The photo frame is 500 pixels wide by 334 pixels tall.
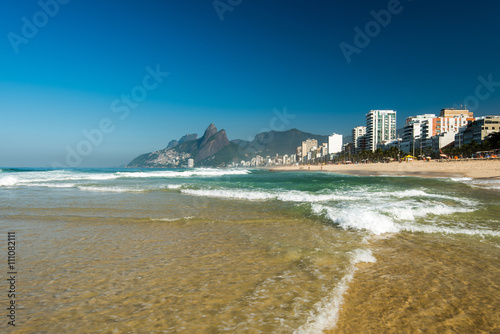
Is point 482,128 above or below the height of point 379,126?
below

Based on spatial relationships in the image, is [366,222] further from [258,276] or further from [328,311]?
[328,311]

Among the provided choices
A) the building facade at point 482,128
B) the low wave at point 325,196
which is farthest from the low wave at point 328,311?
the building facade at point 482,128

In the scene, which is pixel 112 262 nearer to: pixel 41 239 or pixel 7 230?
pixel 41 239

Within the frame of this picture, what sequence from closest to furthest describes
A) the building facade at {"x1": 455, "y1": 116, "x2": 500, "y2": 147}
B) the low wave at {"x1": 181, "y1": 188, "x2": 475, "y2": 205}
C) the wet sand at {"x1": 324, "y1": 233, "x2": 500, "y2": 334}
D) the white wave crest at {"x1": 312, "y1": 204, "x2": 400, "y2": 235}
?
the wet sand at {"x1": 324, "y1": 233, "x2": 500, "y2": 334}
the white wave crest at {"x1": 312, "y1": 204, "x2": 400, "y2": 235}
the low wave at {"x1": 181, "y1": 188, "x2": 475, "y2": 205}
the building facade at {"x1": 455, "y1": 116, "x2": 500, "y2": 147}

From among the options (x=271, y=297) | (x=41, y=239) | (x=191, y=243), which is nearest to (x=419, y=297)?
(x=271, y=297)

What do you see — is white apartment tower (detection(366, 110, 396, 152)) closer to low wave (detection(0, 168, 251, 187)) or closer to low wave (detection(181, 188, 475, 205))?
low wave (detection(0, 168, 251, 187))

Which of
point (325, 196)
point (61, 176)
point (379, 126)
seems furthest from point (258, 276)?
point (379, 126)

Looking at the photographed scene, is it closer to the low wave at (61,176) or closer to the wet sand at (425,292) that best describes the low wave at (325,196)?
the wet sand at (425,292)

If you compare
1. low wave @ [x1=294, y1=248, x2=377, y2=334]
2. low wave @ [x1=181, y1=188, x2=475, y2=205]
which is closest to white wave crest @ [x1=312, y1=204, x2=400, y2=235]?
low wave @ [x1=294, y1=248, x2=377, y2=334]
